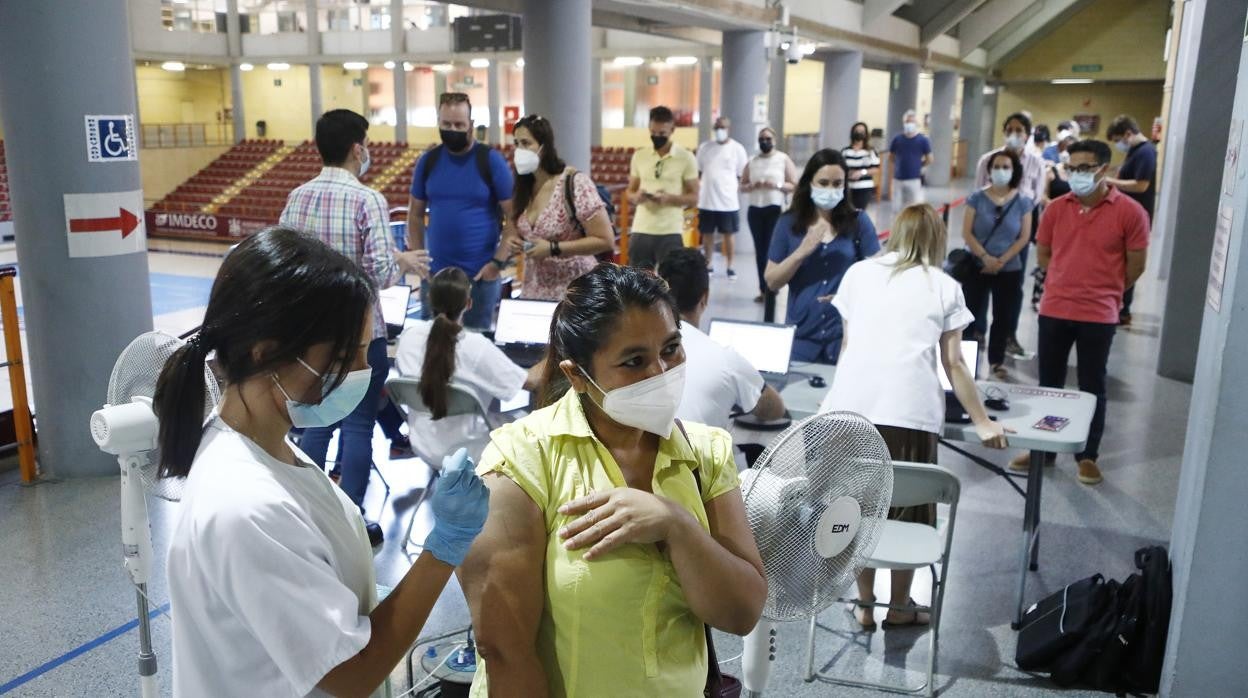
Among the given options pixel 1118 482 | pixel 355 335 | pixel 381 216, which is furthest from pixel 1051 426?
pixel 355 335

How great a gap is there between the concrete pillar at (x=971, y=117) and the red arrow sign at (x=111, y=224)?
1054 inches

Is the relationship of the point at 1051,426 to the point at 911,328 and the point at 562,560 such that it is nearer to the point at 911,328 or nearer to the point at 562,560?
the point at 911,328

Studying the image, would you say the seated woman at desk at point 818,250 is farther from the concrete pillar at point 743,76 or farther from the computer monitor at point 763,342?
the concrete pillar at point 743,76

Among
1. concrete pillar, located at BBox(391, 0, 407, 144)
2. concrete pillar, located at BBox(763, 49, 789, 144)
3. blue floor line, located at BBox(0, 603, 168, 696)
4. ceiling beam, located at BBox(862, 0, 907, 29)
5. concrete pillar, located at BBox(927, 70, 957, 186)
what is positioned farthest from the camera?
concrete pillar, located at BBox(927, 70, 957, 186)

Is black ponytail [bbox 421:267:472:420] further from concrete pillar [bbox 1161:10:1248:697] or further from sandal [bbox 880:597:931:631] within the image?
concrete pillar [bbox 1161:10:1248:697]

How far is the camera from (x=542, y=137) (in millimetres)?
4938

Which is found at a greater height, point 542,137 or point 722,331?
point 542,137

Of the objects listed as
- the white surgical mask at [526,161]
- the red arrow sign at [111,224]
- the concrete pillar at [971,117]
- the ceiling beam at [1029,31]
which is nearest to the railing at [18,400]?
the red arrow sign at [111,224]

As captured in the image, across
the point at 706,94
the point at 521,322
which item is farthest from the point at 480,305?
the point at 706,94

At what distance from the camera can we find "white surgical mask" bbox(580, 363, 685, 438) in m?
1.57

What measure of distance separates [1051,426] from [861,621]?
1.00m

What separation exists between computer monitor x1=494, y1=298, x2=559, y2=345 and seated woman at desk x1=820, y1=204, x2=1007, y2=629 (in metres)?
1.57

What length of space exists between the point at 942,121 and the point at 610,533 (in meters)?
24.6

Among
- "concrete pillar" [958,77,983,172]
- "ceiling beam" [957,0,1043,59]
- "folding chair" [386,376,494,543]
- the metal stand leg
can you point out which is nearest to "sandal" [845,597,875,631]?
the metal stand leg
